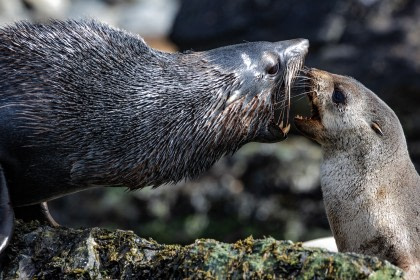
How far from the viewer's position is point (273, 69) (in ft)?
31.1

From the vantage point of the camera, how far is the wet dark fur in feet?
28.0

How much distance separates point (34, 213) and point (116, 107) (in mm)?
1397

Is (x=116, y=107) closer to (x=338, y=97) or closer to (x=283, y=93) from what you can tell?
(x=283, y=93)

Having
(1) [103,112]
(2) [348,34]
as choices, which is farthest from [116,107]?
(2) [348,34]

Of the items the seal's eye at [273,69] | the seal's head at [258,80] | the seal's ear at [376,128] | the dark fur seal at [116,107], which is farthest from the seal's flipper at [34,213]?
the seal's ear at [376,128]

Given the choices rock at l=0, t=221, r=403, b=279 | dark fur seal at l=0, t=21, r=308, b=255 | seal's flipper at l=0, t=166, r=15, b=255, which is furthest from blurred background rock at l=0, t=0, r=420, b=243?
rock at l=0, t=221, r=403, b=279

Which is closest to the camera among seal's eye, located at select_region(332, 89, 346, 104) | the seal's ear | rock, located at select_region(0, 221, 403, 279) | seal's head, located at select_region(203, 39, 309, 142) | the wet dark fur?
rock, located at select_region(0, 221, 403, 279)

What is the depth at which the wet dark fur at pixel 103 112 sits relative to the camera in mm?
8539

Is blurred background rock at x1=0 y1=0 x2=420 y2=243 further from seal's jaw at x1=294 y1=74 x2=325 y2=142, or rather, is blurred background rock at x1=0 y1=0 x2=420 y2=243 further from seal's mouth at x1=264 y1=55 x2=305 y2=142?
seal's mouth at x1=264 y1=55 x2=305 y2=142

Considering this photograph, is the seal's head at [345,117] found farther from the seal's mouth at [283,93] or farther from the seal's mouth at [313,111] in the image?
the seal's mouth at [283,93]

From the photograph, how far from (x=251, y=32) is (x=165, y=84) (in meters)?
11.2

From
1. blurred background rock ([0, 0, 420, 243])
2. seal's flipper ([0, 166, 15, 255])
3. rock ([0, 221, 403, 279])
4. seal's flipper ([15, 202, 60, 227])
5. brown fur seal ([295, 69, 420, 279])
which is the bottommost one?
rock ([0, 221, 403, 279])

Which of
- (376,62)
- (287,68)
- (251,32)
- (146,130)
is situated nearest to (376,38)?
(376,62)

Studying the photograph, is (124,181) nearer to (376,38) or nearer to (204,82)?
(204,82)
